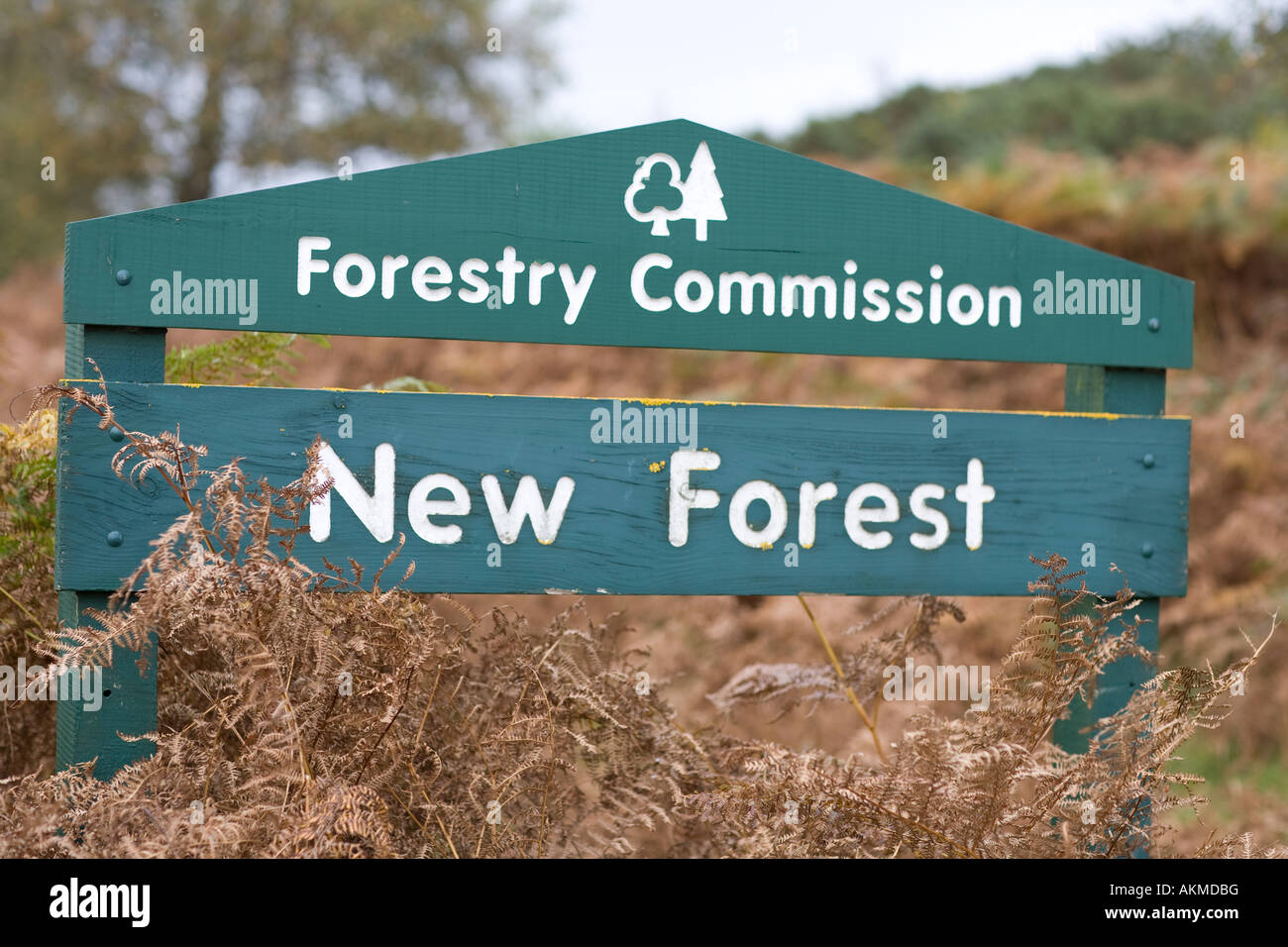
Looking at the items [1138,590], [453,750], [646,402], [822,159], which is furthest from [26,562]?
[822,159]

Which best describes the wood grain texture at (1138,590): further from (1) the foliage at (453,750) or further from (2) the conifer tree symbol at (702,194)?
(2) the conifer tree symbol at (702,194)

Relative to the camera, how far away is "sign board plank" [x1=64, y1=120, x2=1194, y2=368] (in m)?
2.24

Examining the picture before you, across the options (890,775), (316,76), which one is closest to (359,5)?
(316,76)

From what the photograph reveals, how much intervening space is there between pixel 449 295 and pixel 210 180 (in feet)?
33.9

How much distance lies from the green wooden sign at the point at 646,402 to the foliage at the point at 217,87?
9846mm

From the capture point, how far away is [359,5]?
432 inches

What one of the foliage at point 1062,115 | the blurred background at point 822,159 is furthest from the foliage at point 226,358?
the foliage at point 1062,115

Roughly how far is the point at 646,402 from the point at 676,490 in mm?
217

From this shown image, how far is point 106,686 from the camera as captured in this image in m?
2.15

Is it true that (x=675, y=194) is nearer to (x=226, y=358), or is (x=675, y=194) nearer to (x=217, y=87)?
(x=226, y=358)

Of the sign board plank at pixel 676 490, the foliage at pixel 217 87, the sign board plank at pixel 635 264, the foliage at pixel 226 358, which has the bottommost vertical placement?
the sign board plank at pixel 676 490

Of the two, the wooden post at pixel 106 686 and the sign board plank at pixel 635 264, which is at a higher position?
the sign board plank at pixel 635 264

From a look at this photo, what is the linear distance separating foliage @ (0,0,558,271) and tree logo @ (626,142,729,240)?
32.3ft

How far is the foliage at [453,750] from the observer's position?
185 cm
